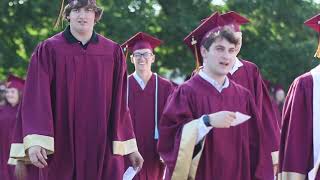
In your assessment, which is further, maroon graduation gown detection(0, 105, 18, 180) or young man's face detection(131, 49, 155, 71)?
maroon graduation gown detection(0, 105, 18, 180)

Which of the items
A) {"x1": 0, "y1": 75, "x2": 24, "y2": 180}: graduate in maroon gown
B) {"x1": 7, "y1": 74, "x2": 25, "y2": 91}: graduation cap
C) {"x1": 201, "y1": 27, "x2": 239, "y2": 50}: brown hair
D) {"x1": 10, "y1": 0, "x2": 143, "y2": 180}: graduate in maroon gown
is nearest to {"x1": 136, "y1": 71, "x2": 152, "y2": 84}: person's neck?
{"x1": 0, "y1": 75, "x2": 24, "y2": 180}: graduate in maroon gown

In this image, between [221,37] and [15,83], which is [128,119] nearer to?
[221,37]

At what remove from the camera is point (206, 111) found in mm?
7395

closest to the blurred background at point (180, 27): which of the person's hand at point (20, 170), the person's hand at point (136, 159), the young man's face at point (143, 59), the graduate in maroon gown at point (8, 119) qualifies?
the graduate in maroon gown at point (8, 119)

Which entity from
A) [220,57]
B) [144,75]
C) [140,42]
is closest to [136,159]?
[220,57]

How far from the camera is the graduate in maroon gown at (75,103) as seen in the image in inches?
313

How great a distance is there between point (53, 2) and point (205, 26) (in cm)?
1420

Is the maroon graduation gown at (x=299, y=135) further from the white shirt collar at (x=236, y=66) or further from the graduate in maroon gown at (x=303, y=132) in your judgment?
the white shirt collar at (x=236, y=66)

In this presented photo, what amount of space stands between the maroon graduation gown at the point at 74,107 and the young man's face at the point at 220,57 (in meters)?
1.02

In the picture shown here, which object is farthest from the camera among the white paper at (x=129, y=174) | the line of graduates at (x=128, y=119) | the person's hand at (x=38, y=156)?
the white paper at (x=129, y=174)

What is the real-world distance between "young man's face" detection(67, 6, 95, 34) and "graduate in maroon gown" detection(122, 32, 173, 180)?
12.9 ft

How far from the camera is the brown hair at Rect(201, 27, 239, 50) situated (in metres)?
7.45

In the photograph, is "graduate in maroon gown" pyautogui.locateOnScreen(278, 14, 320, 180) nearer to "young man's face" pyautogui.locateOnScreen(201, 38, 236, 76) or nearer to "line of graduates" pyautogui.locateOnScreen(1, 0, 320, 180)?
"line of graduates" pyautogui.locateOnScreen(1, 0, 320, 180)

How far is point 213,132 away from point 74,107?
50.3 inches
